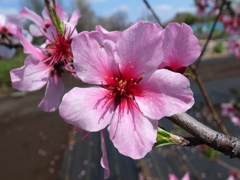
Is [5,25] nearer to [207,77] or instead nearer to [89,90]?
[89,90]

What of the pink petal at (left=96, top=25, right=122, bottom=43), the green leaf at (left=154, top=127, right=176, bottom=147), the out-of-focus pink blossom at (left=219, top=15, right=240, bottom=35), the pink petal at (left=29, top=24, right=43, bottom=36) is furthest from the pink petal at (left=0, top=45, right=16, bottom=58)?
the out-of-focus pink blossom at (left=219, top=15, right=240, bottom=35)

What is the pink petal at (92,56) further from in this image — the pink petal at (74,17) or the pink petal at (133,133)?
the pink petal at (74,17)

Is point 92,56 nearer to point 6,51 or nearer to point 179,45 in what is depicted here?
point 179,45

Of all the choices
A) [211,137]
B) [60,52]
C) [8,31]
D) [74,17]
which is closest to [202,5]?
[8,31]

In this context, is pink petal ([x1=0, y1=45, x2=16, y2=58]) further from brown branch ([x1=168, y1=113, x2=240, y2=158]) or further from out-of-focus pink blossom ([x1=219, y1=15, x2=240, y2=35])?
out-of-focus pink blossom ([x1=219, y1=15, x2=240, y2=35])

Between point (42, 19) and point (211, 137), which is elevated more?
point (42, 19)

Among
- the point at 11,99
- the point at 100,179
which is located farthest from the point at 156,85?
the point at 11,99

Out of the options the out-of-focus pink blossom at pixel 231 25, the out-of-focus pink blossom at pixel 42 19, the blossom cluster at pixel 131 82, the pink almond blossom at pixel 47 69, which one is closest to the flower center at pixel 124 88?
the blossom cluster at pixel 131 82
